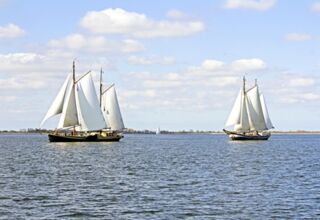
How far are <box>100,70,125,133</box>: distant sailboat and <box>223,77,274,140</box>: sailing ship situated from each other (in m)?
28.1

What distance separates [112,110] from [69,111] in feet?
67.5

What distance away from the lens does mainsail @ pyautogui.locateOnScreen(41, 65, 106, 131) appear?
128m

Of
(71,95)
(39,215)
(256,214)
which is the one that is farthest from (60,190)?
(71,95)

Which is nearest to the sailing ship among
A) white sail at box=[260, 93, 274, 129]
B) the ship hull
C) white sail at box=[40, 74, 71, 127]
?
the ship hull

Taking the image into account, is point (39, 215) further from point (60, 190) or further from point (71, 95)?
point (71, 95)

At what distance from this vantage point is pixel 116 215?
120 ft

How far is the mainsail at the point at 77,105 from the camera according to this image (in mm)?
127875

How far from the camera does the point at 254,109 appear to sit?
15912cm


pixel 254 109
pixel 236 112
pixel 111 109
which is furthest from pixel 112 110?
pixel 254 109

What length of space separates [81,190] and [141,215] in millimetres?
12265

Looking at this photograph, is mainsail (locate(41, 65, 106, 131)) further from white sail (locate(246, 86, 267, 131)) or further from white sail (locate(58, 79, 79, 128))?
white sail (locate(246, 86, 267, 131))

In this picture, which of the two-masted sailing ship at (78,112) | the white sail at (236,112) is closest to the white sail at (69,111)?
the two-masted sailing ship at (78,112)

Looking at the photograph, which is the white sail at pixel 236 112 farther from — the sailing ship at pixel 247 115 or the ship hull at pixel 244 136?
the ship hull at pixel 244 136

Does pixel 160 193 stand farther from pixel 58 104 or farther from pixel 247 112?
pixel 247 112
